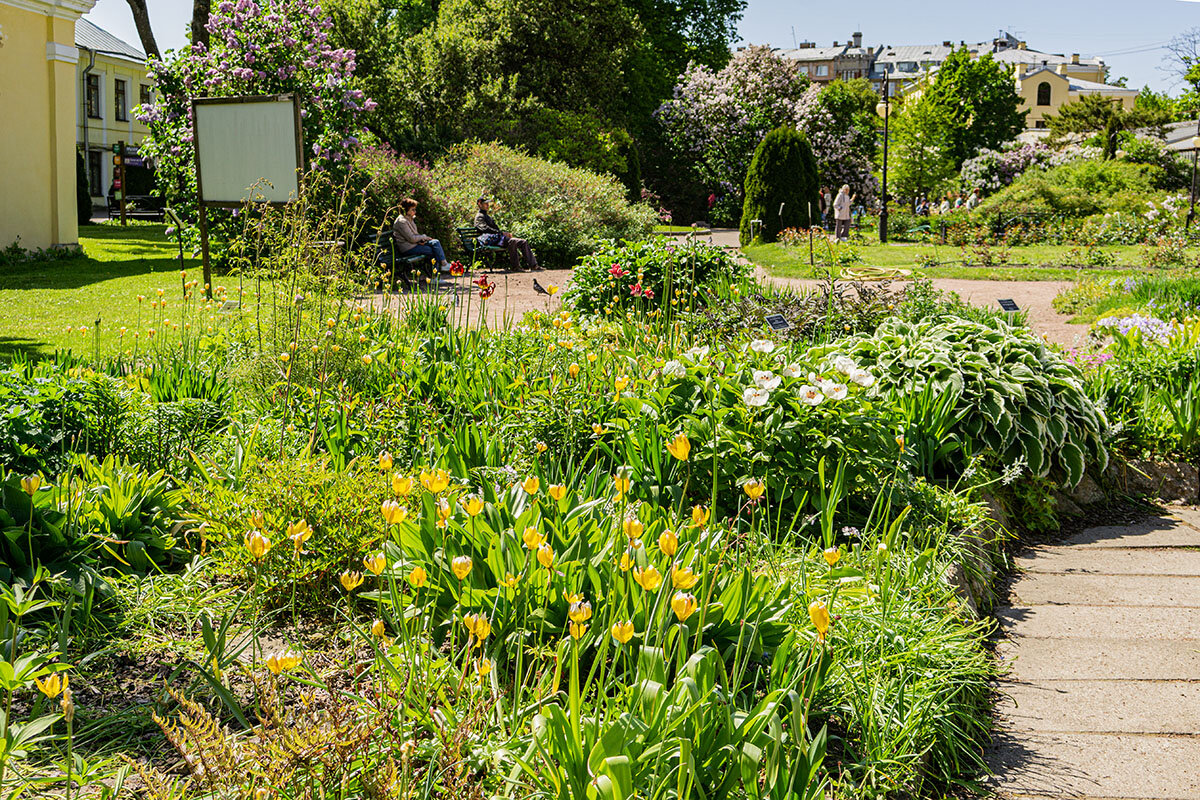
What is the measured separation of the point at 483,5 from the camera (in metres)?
27.0

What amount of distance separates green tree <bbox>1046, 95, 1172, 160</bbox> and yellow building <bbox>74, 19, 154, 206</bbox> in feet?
120

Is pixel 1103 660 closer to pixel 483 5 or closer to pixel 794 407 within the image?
pixel 794 407

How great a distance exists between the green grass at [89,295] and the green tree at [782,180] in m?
11.4

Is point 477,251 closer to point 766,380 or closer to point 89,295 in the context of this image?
point 89,295

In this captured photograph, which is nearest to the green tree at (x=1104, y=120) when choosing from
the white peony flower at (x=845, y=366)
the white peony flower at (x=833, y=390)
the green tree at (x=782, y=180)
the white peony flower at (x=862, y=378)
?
the green tree at (x=782, y=180)

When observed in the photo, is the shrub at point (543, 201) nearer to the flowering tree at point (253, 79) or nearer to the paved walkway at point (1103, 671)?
the flowering tree at point (253, 79)

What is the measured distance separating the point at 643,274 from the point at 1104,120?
4184 centimetres

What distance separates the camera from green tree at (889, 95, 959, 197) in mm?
32875

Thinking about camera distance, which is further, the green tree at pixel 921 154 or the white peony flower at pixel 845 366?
the green tree at pixel 921 154

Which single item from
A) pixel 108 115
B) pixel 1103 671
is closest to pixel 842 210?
pixel 1103 671

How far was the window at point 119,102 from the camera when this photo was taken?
126 ft

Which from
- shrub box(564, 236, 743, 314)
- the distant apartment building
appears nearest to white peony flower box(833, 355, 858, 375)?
shrub box(564, 236, 743, 314)

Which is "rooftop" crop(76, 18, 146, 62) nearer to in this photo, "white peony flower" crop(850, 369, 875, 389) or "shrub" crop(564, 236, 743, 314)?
"shrub" crop(564, 236, 743, 314)

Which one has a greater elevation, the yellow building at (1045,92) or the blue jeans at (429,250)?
the yellow building at (1045,92)
